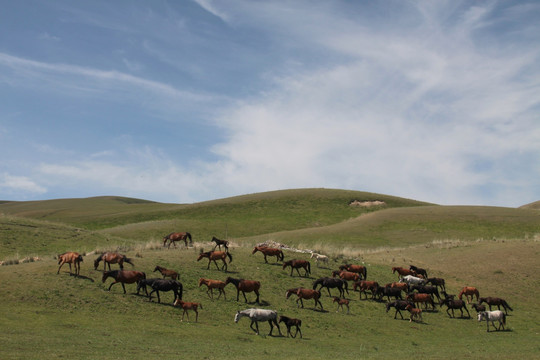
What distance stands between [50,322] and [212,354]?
7.28 metres

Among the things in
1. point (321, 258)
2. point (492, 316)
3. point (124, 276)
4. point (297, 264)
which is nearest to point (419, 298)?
point (492, 316)

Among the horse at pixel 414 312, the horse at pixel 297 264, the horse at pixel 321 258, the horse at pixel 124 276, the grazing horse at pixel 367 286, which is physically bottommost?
the horse at pixel 414 312

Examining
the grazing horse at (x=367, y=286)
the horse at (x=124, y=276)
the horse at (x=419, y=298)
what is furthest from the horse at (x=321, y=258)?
the horse at (x=124, y=276)

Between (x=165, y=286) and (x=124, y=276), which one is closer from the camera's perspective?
(x=165, y=286)

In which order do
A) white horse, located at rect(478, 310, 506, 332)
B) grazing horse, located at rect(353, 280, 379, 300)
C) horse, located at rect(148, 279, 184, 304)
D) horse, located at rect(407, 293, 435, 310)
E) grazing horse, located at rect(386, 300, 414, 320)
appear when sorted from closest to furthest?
horse, located at rect(148, 279, 184, 304) → white horse, located at rect(478, 310, 506, 332) → grazing horse, located at rect(386, 300, 414, 320) → horse, located at rect(407, 293, 435, 310) → grazing horse, located at rect(353, 280, 379, 300)

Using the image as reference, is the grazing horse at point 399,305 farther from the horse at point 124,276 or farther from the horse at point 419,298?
the horse at point 124,276

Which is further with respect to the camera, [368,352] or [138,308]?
[138,308]

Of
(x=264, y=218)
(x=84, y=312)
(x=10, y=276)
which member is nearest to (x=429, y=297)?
(x=84, y=312)

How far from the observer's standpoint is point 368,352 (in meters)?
18.4

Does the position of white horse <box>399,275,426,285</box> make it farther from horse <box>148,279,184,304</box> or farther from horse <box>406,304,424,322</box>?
horse <box>148,279,184,304</box>

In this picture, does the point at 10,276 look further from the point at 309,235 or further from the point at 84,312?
the point at 309,235

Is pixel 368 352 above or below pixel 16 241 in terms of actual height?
below

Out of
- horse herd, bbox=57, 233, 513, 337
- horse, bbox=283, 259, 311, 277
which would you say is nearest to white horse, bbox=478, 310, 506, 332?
horse herd, bbox=57, 233, 513, 337

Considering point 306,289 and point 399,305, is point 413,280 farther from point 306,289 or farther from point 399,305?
point 306,289
